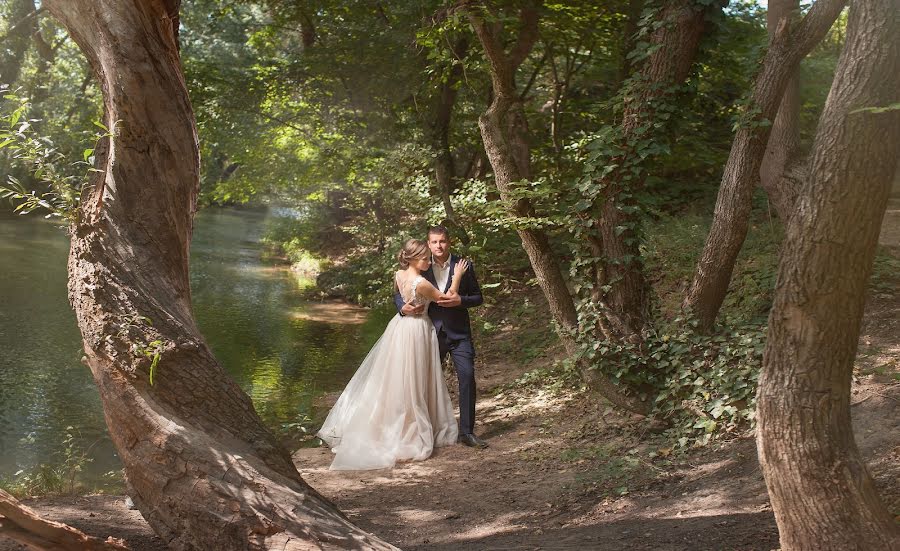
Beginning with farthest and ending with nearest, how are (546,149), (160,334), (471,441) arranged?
(546,149) → (471,441) → (160,334)

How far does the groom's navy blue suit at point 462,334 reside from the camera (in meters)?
8.30

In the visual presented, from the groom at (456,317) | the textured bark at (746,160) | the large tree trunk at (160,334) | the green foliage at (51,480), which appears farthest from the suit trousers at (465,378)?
the large tree trunk at (160,334)

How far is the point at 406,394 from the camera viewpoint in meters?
8.27

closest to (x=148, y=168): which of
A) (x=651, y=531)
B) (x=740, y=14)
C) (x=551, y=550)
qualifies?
(x=551, y=550)

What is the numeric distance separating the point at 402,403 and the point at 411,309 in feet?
3.13

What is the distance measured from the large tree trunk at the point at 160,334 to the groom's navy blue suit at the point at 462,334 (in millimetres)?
3857

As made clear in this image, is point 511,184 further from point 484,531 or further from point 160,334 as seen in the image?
point 160,334

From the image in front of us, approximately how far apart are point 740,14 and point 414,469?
1172cm

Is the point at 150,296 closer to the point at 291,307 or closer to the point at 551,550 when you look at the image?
the point at 551,550

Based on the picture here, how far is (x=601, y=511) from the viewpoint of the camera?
19.5ft

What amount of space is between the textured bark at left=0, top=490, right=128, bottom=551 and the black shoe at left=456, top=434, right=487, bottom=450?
4.67 m

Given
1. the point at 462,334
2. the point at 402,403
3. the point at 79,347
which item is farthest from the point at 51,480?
the point at 79,347

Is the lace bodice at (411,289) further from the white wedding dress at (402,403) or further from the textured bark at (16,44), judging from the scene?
the textured bark at (16,44)

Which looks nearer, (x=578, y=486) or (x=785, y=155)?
(x=578, y=486)
